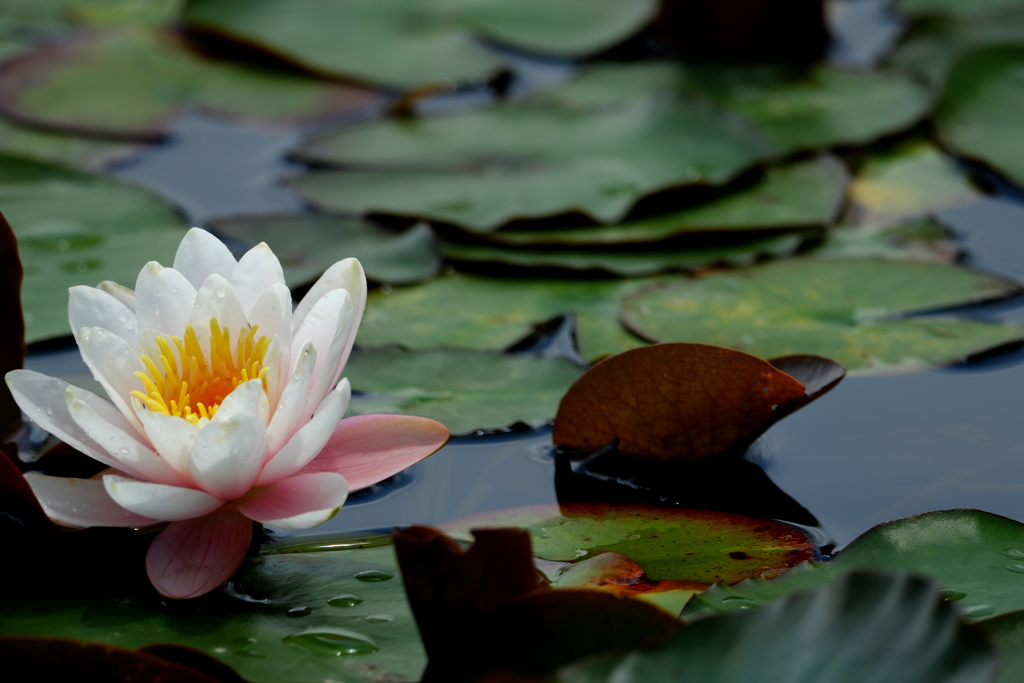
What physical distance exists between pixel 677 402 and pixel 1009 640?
1.57 ft

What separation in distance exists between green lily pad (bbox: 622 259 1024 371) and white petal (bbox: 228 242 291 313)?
2.38ft

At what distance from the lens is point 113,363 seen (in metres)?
1.02

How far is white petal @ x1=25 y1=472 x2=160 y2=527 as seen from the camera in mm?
983

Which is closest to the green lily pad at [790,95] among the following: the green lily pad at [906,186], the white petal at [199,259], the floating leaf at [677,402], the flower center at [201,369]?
the green lily pad at [906,186]

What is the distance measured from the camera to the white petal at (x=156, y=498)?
93 cm

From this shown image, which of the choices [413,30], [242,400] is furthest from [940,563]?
[413,30]

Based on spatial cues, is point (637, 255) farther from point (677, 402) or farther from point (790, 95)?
point (790, 95)

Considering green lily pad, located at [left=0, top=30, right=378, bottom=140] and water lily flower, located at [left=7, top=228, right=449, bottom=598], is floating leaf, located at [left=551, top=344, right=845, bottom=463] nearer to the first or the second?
water lily flower, located at [left=7, top=228, right=449, bottom=598]

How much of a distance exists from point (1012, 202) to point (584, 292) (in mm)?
1062

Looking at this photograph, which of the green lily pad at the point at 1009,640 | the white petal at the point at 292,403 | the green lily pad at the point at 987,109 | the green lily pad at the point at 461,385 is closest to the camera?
the green lily pad at the point at 1009,640

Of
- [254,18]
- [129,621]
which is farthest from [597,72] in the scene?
[129,621]

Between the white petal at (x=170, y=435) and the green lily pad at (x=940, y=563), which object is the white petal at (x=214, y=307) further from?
the green lily pad at (x=940, y=563)

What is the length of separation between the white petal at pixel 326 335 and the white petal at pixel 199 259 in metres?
0.15

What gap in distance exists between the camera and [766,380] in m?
1.18
